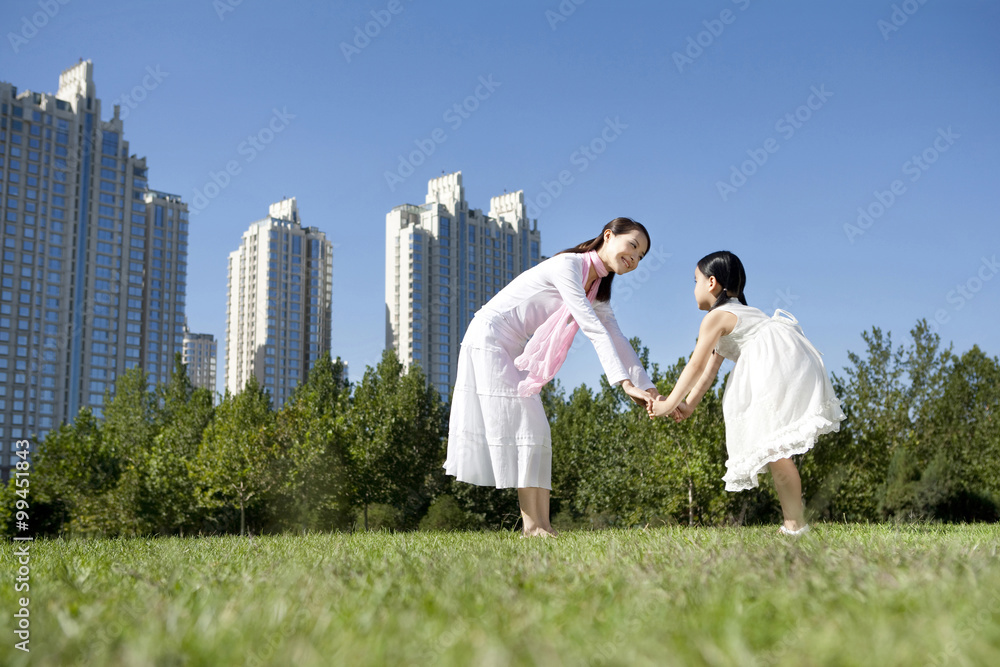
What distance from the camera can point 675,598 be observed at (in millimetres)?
1714

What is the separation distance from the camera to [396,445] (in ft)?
105

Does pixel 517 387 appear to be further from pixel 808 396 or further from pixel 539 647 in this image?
pixel 539 647

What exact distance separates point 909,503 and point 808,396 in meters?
24.5

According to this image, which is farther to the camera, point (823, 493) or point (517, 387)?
point (823, 493)

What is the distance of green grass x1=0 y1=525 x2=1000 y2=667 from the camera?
1270 millimetres

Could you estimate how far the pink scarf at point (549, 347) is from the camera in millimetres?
4980

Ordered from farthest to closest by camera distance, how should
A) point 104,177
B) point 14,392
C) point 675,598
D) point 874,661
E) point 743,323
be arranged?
point 104,177
point 14,392
point 743,323
point 675,598
point 874,661

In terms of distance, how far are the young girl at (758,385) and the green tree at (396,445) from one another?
24.7 meters

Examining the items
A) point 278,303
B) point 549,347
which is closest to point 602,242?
point 549,347

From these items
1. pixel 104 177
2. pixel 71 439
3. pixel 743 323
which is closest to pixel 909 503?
pixel 743 323

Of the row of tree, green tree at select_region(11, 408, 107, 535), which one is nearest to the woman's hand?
the row of tree

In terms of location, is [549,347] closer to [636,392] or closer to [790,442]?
[636,392]

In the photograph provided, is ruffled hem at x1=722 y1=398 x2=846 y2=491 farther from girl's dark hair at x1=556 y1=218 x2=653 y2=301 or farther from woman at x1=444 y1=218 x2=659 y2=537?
girl's dark hair at x1=556 y1=218 x2=653 y2=301

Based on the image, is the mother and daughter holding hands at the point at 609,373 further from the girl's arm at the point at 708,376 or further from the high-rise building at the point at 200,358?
the high-rise building at the point at 200,358
